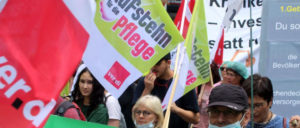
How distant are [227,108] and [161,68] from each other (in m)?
1.99

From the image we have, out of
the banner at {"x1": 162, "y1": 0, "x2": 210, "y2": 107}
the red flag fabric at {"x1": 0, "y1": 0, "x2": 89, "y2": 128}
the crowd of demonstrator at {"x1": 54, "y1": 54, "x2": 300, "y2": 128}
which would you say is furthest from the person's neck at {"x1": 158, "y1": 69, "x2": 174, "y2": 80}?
the red flag fabric at {"x1": 0, "y1": 0, "x2": 89, "y2": 128}

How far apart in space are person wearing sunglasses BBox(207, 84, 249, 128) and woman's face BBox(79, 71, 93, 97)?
186 cm

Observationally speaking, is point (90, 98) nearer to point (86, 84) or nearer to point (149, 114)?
point (86, 84)

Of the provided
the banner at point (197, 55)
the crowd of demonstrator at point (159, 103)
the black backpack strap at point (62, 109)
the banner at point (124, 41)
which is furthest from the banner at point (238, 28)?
the black backpack strap at point (62, 109)

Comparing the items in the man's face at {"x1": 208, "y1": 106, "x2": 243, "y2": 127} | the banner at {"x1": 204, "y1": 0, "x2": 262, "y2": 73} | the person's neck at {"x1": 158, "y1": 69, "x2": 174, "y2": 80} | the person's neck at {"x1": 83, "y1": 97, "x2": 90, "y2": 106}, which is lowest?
the banner at {"x1": 204, "y1": 0, "x2": 262, "y2": 73}

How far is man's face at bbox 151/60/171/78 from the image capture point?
5.80m

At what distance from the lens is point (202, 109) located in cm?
739

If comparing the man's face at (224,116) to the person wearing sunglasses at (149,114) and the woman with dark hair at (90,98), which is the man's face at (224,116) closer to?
the person wearing sunglasses at (149,114)

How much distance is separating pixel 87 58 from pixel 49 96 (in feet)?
5.13

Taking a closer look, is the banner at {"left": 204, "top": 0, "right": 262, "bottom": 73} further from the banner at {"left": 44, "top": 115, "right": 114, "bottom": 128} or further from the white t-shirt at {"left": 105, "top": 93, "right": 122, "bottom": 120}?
the banner at {"left": 44, "top": 115, "right": 114, "bottom": 128}

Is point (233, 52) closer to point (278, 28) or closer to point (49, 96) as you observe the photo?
point (278, 28)

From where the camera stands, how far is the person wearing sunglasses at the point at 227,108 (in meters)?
3.85

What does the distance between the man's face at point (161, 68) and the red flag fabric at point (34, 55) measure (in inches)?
97.1

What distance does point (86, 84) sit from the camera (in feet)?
18.5
